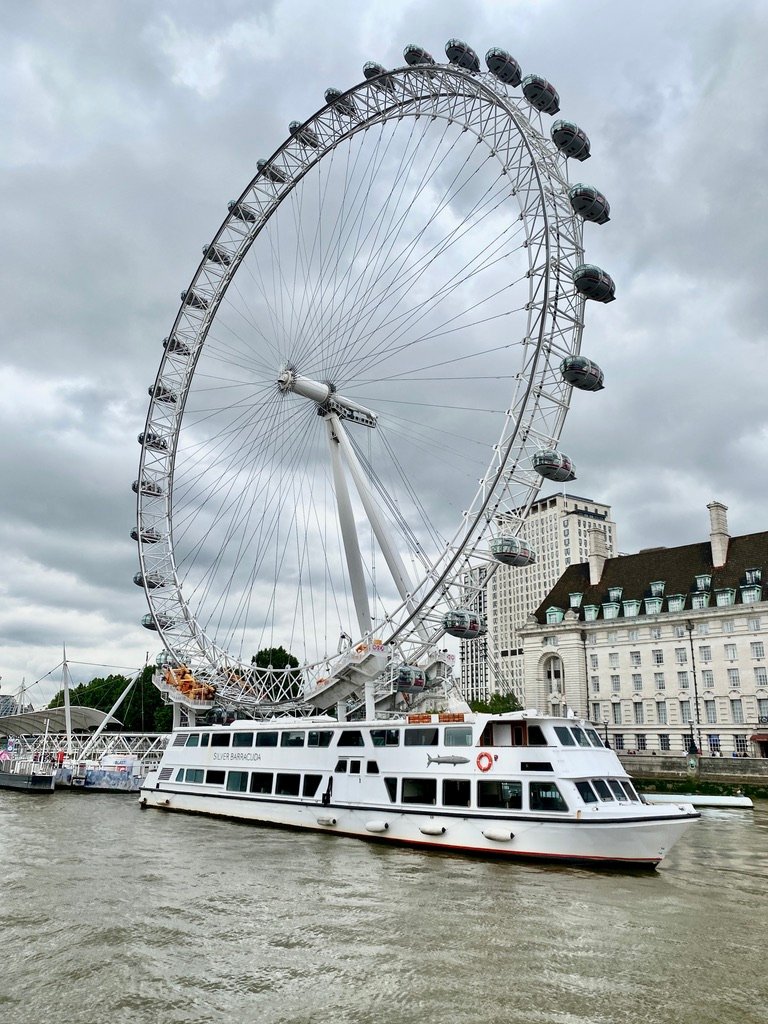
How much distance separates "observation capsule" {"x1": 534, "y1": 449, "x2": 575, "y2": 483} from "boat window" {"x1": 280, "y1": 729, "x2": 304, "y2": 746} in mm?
15631

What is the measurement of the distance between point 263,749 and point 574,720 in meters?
15.6

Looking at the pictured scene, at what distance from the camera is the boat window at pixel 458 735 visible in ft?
98.4

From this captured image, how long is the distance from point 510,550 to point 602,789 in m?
10.5

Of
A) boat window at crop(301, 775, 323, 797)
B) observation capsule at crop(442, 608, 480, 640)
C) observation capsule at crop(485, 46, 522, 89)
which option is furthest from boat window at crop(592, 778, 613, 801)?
observation capsule at crop(485, 46, 522, 89)

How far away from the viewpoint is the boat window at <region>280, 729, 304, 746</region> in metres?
36.5

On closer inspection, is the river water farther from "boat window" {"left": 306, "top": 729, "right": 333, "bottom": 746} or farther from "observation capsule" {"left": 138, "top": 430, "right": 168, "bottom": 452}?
"observation capsule" {"left": 138, "top": 430, "right": 168, "bottom": 452}

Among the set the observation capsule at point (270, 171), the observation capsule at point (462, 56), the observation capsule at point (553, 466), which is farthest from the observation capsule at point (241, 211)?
the observation capsule at point (553, 466)

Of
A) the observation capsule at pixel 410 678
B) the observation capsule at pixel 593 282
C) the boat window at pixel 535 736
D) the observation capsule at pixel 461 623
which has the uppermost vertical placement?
the observation capsule at pixel 593 282

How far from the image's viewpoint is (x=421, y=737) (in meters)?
31.6

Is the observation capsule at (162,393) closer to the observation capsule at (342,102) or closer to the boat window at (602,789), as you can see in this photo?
the observation capsule at (342,102)

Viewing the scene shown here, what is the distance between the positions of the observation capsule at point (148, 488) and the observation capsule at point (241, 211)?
65.8 ft

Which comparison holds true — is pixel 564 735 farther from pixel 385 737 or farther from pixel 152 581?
pixel 152 581

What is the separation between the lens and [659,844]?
25531 mm

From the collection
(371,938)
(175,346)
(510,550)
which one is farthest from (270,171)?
(371,938)
